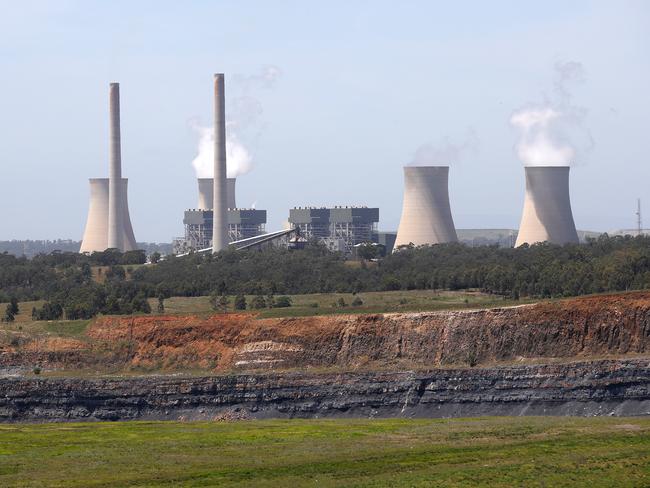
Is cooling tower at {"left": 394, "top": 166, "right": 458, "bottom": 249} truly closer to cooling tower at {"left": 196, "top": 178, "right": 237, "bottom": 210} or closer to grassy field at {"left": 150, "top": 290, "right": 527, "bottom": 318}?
grassy field at {"left": 150, "top": 290, "right": 527, "bottom": 318}

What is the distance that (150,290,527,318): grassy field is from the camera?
268ft

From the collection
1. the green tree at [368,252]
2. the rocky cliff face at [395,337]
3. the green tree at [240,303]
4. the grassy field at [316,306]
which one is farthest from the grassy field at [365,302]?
the green tree at [368,252]

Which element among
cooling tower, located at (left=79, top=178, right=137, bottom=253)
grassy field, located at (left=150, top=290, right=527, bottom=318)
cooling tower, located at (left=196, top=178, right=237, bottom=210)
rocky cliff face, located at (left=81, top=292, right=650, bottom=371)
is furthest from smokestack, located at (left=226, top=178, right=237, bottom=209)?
rocky cliff face, located at (left=81, top=292, right=650, bottom=371)

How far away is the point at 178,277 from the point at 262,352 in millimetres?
38181

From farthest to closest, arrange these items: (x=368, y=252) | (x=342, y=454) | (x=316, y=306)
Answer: (x=368, y=252)
(x=316, y=306)
(x=342, y=454)

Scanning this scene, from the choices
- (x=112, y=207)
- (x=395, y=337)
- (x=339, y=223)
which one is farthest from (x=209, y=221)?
(x=395, y=337)

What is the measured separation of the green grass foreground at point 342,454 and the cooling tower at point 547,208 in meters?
66.7

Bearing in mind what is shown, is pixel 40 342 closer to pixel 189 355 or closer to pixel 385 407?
pixel 189 355

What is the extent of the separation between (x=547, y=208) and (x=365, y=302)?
3522cm

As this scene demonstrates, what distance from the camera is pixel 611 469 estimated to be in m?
38.5

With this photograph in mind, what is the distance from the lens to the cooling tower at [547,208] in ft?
401

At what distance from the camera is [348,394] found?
215 feet

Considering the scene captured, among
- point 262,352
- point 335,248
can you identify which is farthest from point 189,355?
point 335,248

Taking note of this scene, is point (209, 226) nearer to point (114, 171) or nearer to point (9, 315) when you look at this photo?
point (114, 171)
